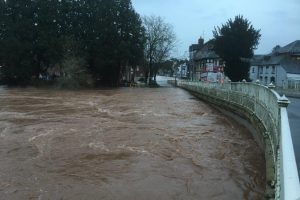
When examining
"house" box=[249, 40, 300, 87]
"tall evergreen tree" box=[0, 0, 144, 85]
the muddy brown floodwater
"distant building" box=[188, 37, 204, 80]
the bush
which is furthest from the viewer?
"distant building" box=[188, 37, 204, 80]

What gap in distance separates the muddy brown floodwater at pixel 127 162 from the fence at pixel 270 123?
34.5 inches

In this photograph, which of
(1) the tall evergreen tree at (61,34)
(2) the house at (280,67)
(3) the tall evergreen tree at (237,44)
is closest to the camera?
(3) the tall evergreen tree at (237,44)

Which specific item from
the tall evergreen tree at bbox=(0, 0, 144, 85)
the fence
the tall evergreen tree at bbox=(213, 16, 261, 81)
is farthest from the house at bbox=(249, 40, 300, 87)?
the fence

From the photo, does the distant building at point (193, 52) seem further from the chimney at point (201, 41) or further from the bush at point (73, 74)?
the bush at point (73, 74)

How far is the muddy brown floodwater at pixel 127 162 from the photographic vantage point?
30.3 feet

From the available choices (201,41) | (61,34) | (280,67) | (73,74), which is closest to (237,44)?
(73,74)

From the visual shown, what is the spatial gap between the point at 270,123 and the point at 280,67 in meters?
68.8

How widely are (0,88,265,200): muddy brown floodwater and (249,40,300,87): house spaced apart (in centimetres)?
5619

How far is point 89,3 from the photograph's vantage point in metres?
67.9

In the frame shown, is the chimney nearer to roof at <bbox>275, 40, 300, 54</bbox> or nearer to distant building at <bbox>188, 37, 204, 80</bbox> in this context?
distant building at <bbox>188, 37, 204, 80</bbox>

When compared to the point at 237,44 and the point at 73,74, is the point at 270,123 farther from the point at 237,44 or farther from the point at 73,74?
the point at 73,74

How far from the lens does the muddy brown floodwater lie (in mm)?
9242

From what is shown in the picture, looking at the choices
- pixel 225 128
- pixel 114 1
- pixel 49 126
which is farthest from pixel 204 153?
pixel 114 1

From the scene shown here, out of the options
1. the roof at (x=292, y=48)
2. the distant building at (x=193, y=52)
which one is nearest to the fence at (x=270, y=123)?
the roof at (x=292, y=48)
